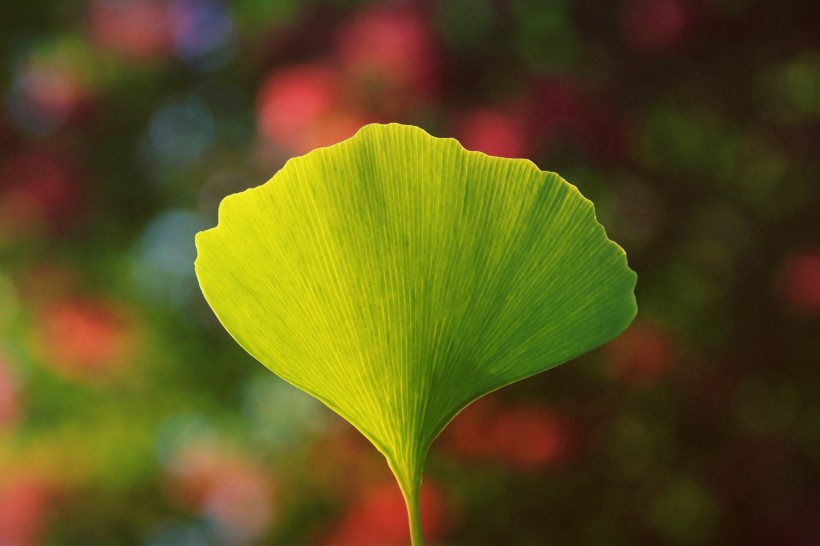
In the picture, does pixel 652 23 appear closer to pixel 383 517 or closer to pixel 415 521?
pixel 383 517

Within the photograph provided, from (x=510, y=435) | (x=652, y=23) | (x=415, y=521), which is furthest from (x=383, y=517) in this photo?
(x=415, y=521)

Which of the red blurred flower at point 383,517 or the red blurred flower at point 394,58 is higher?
the red blurred flower at point 394,58

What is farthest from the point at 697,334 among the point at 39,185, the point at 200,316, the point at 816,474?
the point at 39,185

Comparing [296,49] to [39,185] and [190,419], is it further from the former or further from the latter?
[190,419]

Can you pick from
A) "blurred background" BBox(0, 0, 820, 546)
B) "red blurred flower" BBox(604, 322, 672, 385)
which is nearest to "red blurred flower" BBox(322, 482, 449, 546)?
"blurred background" BBox(0, 0, 820, 546)

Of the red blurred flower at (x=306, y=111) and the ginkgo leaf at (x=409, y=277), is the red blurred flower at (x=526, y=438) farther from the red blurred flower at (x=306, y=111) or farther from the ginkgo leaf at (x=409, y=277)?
the ginkgo leaf at (x=409, y=277)

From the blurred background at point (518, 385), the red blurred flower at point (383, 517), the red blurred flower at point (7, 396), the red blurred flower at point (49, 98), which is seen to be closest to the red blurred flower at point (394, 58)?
the blurred background at point (518, 385)
